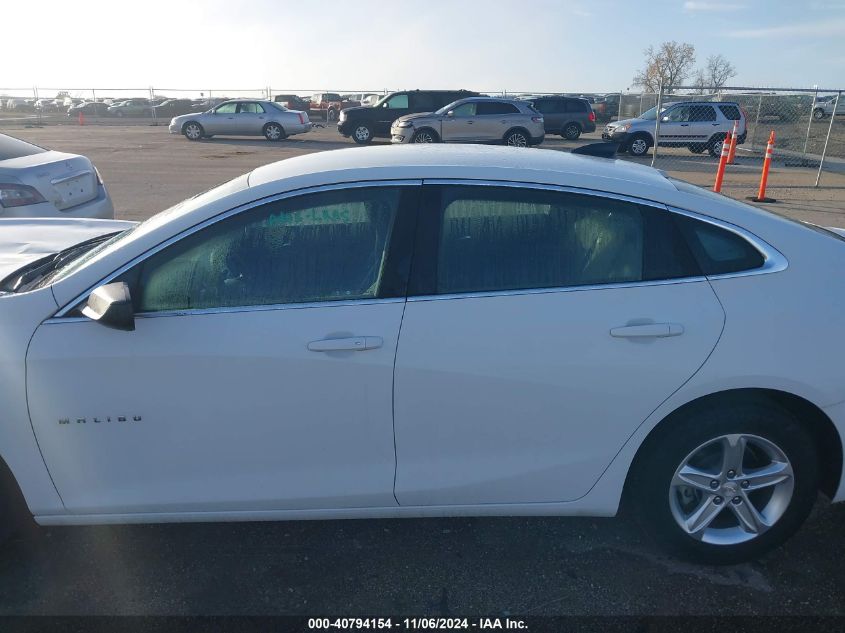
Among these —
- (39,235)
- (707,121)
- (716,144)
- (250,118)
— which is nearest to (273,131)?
(250,118)

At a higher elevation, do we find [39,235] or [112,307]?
[112,307]

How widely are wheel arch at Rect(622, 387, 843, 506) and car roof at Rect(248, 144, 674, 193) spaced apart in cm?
86

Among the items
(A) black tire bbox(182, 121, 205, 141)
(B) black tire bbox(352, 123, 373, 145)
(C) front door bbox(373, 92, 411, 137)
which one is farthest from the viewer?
(A) black tire bbox(182, 121, 205, 141)

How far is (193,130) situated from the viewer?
2438 cm

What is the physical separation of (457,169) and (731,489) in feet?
5.54

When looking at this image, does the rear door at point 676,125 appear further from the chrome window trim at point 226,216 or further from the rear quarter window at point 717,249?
the chrome window trim at point 226,216

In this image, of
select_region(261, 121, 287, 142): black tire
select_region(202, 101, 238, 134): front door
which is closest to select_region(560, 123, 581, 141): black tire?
select_region(261, 121, 287, 142): black tire

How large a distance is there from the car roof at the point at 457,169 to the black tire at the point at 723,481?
0.95 meters

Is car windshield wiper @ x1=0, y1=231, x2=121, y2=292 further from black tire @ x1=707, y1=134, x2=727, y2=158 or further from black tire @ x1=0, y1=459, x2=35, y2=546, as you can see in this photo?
black tire @ x1=707, y1=134, x2=727, y2=158

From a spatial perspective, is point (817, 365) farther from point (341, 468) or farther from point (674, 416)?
point (341, 468)

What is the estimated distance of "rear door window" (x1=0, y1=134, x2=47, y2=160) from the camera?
6.50m

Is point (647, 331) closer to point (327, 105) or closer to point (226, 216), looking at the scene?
point (226, 216)

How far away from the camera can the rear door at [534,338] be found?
2.36m

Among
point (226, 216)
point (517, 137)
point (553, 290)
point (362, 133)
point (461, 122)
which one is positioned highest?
point (226, 216)
